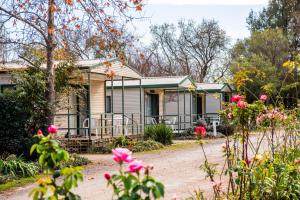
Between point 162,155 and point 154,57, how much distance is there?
3869 cm

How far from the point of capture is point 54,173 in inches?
118

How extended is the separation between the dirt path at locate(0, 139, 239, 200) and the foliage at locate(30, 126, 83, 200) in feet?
15.8

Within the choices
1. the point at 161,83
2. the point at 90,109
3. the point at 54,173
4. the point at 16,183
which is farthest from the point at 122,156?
the point at 161,83

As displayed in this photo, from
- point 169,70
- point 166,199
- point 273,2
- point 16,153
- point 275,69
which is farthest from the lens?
point 169,70

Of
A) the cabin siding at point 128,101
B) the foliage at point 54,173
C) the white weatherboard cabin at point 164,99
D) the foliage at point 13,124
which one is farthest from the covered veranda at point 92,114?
the foliage at point 54,173

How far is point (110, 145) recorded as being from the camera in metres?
17.3

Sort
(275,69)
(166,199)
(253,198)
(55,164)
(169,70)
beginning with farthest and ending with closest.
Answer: (169,70)
(275,69)
(166,199)
(253,198)
(55,164)

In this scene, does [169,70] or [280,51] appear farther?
[169,70]

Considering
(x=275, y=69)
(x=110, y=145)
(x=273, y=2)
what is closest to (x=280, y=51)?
(x=275, y=69)

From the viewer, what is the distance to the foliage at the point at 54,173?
268 centimetres

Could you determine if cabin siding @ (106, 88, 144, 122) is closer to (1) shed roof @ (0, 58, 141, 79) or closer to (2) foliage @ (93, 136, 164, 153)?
(1) shed roof @ (0, 58, 141, 79)

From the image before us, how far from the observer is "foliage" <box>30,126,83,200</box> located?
268 cm

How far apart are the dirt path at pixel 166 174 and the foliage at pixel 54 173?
15.8ft

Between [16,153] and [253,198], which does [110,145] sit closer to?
[16,153]
